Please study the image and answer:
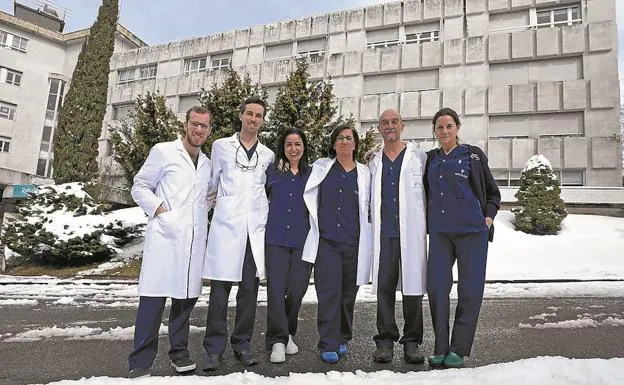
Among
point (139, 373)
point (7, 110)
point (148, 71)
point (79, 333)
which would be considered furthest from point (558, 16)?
point (7, 110)

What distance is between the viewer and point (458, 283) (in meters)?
3.52

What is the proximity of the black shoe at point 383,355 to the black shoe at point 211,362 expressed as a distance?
1.31 m

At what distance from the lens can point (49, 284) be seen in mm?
11289

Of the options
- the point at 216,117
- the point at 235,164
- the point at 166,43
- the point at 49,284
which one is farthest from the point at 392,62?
the point at 235,164

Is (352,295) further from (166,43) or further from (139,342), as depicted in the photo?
(166,43)

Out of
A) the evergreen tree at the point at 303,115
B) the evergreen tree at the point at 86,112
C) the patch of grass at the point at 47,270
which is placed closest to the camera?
the evergreen tree at the point at 303,115

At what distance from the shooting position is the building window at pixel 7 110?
33.2 metres

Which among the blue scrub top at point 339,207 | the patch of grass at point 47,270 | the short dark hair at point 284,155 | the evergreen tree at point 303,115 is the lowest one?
the patch of grass at point 47,270

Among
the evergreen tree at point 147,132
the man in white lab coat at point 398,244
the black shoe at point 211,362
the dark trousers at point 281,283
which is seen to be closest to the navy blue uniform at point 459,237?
the man in white lab coat at point 398,244

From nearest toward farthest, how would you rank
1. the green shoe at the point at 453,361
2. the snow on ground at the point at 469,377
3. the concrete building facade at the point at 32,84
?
the snow on ground at the point at 469,377
the green shoe at the point at 453,361
the concrete building facade at the point at 32,84

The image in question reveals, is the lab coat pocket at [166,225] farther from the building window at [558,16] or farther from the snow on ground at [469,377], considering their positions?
the building window at [558,16]

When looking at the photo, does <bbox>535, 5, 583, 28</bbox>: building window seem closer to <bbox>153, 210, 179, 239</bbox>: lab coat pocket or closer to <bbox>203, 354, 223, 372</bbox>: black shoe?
<bbox>153, 210, 179, 239</bbox>: lab coat pocket

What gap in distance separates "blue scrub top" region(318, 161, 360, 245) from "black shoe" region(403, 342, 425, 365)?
0.99 metres

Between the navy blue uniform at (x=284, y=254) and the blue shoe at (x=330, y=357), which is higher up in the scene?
the navy blue uniform at (x=284, y=254)
